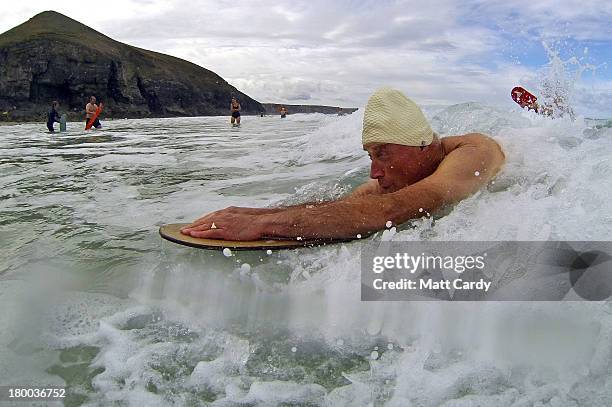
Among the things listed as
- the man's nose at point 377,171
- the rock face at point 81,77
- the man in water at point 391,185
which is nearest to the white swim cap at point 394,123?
the man in water at point 391,185

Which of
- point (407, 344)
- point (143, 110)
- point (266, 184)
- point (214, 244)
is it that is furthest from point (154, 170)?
point (143, 110)

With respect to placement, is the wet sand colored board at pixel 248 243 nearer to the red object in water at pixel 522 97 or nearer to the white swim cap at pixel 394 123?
the white swim cap at pixel 394 123

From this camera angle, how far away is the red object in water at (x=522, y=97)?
10531 mm

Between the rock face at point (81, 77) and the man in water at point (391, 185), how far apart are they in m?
49.7

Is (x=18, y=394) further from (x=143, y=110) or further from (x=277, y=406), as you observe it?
(x=143, y=110)

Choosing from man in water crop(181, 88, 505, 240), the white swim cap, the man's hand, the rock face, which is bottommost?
the man's hand

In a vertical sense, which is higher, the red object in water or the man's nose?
the red object in water

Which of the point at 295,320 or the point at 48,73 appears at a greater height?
the point at 48,73

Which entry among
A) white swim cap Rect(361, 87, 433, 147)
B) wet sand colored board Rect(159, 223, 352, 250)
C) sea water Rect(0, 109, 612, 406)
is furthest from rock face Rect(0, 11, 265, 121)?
white swim cap Rect(361, 87, 433, 147)

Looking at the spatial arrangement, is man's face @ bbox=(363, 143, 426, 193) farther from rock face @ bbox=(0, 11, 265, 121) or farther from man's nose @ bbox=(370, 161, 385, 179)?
rock face @ bbox=(0, 11, 265, 121)

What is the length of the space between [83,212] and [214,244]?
2.18 meters

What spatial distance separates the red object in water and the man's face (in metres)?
8.39

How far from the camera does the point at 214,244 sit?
2.74m

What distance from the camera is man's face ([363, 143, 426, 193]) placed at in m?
3.23
